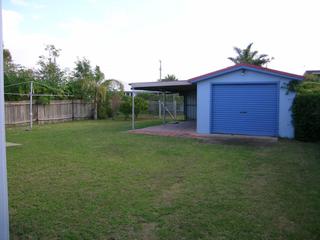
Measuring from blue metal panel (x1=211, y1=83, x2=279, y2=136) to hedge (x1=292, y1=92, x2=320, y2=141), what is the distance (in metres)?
0.84

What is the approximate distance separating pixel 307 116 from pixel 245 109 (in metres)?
2.23

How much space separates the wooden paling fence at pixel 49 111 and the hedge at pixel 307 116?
13.0m

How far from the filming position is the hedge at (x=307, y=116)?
923cm

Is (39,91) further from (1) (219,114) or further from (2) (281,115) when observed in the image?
(2) (281,115)

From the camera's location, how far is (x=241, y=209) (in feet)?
12.9

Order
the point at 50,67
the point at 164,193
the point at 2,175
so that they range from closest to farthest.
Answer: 1. the point at 2,175
2. the point at 164,193
3. the point at 50,67

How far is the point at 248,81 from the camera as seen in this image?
35.5 ft

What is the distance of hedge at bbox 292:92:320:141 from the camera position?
30.3ft

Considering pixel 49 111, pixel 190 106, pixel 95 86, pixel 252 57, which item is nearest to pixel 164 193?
pixel 49 111

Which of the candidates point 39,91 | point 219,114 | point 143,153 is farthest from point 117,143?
point 39,91

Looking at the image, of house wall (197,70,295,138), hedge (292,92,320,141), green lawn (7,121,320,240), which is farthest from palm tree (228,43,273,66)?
green lawn (7,121,320,240)

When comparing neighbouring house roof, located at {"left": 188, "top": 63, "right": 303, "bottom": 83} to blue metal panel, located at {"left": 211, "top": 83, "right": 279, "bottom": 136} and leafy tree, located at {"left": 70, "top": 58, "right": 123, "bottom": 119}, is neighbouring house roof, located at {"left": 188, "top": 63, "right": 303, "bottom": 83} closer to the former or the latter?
blue metal panel, located at {"left": 211, "top": 83, "right": 279, "bottom": 136}

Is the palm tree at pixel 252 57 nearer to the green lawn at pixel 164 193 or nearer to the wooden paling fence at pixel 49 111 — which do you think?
the wooden paling fence at pixel 49 111

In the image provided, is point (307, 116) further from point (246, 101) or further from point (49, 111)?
Answer: point (49, 111)
